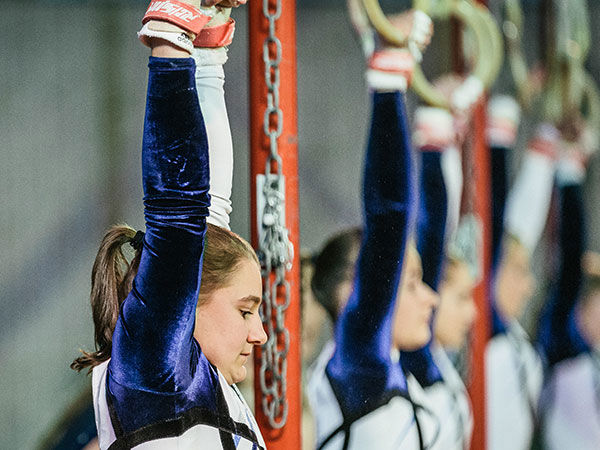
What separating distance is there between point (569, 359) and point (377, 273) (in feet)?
4.49

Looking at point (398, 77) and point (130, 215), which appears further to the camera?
point (398, 77)

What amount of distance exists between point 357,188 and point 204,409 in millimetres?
892

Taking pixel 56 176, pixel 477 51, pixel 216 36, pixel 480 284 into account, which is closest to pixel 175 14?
pixel 216 36

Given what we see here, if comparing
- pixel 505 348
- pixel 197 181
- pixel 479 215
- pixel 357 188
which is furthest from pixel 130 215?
pixel 505 348

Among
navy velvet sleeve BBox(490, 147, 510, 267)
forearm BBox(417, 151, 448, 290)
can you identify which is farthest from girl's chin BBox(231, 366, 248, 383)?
navy velvet sleeve BBox(490, 147, 510, 267)

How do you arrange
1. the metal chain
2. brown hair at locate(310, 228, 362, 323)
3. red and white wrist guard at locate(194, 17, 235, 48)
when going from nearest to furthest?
red and white wrist guard at locate(194, 17, 235, 48) → the metal chain → brown hair at locate(310, 228, 362, 323)

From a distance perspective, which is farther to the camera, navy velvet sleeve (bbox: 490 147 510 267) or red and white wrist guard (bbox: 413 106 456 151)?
navy velvet sleeve (bbox: 490 147 510 267)

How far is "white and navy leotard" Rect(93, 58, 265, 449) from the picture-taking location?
209cm

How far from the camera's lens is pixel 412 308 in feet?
9.96

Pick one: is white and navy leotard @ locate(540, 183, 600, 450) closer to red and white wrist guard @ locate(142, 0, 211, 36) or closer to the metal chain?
the metal chain

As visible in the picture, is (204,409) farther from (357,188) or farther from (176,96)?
(357,188)

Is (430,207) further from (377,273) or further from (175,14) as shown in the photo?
(175,14)

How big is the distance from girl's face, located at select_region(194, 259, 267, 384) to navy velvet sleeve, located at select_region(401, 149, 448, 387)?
0.79 meters

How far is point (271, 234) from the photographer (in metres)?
2.54
